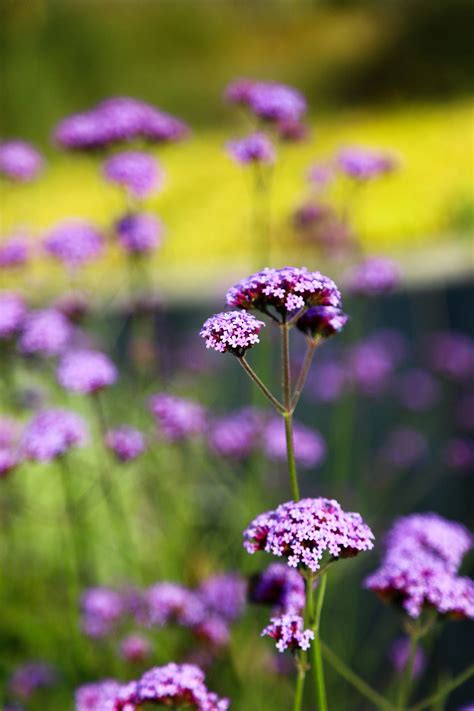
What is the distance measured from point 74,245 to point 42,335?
319 mm

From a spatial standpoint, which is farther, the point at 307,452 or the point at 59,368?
the point at 307,452

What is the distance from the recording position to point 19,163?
204 cm

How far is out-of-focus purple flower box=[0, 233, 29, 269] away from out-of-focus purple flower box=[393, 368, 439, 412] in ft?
3.73

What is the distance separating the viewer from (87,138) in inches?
67.2

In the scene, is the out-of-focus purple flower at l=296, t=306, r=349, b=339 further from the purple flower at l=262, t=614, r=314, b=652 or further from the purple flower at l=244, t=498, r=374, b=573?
the purple flower at l=262, t=614, r=314, b=652

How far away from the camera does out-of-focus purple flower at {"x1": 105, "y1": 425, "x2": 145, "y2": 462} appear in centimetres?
144

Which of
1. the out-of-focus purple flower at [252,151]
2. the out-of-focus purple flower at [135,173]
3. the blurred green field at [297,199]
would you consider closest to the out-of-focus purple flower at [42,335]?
the out-of-focus purple flower at [135,173]

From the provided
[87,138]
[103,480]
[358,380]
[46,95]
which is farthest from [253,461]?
[46,95]

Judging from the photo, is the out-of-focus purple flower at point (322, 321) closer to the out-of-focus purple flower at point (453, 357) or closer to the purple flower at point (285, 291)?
the purple flower at point (285, 291)

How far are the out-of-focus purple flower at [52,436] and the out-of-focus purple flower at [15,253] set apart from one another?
71cm

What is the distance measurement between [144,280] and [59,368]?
0.67 meters

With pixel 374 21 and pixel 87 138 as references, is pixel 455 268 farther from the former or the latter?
pixel 374 21

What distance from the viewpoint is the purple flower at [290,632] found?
2.47ft

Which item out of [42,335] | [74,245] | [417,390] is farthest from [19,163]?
[417,390]
